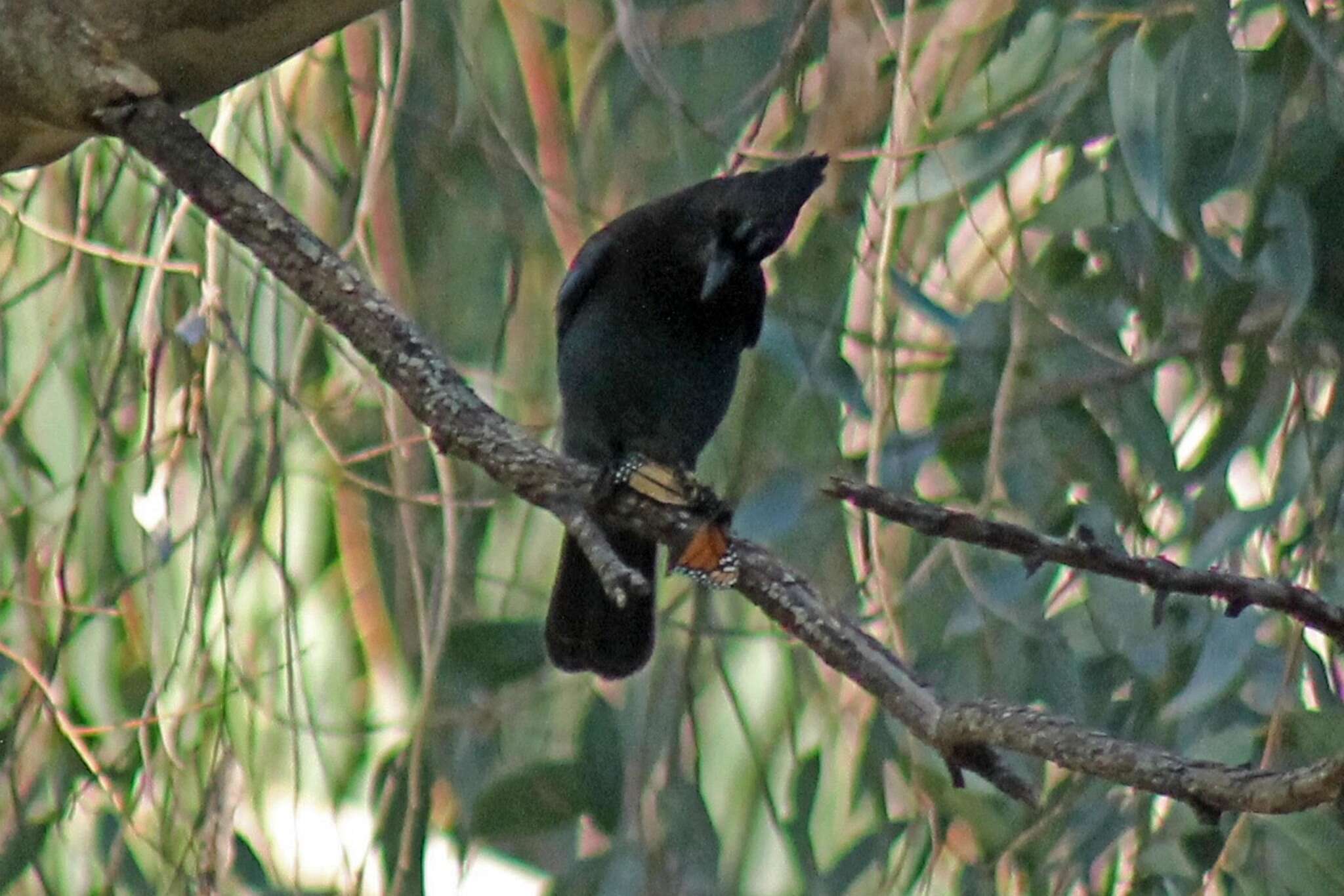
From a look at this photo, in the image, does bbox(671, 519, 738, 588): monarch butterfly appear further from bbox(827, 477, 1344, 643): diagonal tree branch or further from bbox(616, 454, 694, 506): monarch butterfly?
bbox(827, 477, 1344, 643): diagonal tree branch

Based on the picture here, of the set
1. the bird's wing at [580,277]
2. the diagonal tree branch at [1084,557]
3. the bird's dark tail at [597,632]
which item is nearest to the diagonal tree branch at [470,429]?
the diagonal tree branch at [1084,557]

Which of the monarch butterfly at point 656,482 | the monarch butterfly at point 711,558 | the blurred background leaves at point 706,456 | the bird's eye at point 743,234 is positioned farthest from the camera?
the bird's eye at point 743,234

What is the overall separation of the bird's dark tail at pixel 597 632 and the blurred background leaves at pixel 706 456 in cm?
6

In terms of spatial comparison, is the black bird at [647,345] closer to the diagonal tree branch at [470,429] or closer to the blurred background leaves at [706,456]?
the blurred background leaves at [706,456]

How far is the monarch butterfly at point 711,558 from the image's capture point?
5.15 feet

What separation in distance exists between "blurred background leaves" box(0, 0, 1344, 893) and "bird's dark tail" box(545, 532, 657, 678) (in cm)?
6

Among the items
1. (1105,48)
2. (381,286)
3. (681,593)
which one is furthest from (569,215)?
(1105,48)

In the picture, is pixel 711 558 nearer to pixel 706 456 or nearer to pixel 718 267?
pixel 718 267

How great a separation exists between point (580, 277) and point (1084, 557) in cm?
116

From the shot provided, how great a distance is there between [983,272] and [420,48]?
778 mm

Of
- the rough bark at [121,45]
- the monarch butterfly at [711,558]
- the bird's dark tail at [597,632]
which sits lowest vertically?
the bird's dark tail at [597,632]

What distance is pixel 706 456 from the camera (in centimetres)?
250

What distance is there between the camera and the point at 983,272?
236cm

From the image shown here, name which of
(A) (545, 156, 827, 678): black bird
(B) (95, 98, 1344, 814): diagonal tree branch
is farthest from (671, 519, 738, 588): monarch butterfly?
(A) (545, 156, 827, 678): black bird
